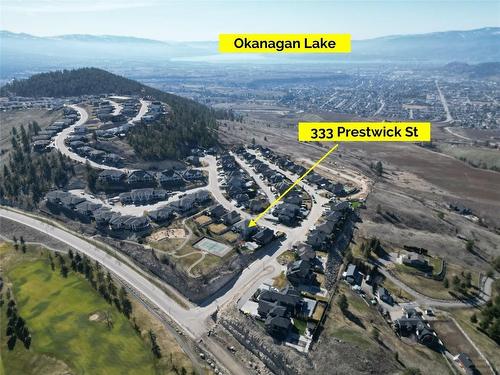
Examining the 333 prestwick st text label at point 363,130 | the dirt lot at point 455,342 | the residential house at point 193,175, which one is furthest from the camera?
the residential house at point 193,175

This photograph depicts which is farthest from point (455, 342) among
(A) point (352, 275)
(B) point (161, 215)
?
(B) point (161, 215)

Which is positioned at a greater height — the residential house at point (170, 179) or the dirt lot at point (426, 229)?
the residential house at point (170, 179)

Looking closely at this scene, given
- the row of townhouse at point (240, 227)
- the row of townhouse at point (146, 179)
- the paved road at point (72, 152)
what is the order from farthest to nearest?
the paved road at point (72, 152), the row of townhouse at point (146, 179), the row of townhouse at point (240, 227)

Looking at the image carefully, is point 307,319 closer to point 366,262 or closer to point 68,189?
point 366,262

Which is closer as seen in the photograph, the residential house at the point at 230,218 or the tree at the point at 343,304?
the tree at the point at 343,304

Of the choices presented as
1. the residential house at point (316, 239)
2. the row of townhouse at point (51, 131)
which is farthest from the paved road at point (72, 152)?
the residential house at point (316, 239)

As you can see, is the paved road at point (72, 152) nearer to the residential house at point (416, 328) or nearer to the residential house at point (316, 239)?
the residential house at point (316, 239)

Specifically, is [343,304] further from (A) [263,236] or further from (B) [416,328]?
(A) [263,236]

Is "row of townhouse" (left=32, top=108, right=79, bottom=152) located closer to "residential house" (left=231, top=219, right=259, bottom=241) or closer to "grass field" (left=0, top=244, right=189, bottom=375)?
"grass field" (left=0, top=244, right=189, bottom=375)

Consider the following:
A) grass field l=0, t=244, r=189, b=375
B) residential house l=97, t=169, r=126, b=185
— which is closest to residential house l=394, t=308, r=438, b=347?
grass field l=0, t=244, r=189, b=375
